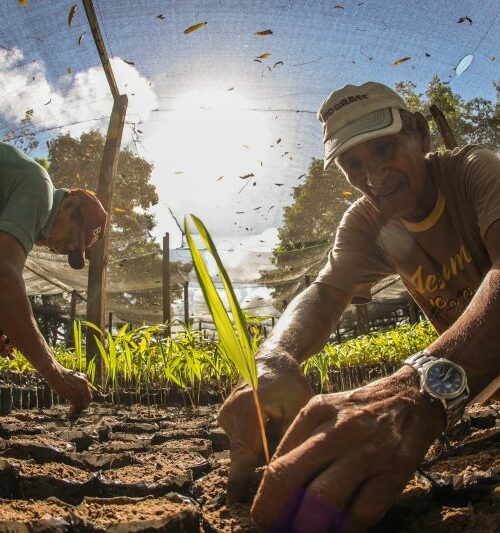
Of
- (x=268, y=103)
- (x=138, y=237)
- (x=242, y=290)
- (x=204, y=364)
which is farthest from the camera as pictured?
(x=242, y=290)

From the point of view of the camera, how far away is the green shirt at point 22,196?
1.80 m

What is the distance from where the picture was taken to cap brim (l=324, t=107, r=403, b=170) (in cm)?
148

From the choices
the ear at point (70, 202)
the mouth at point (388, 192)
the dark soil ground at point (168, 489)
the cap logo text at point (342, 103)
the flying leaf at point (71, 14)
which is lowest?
the dark soil ground at point (168, 489)

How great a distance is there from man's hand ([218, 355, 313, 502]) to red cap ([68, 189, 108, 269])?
155cm

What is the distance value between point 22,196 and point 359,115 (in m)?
1.26

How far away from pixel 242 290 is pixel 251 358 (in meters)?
12.3

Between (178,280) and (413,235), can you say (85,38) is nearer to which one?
(413,235)

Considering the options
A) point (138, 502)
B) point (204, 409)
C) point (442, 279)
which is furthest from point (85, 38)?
point (138, 502)

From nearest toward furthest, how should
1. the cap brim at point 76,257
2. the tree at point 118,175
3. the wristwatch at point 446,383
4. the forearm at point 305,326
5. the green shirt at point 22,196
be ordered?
the wristwatch at point 446,383, the forearm at point 305,326, the green shirt at point 22,196, the cap brim at point 76,257, the tree at point 118,175

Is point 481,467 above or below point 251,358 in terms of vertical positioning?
below

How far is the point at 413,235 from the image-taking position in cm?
169

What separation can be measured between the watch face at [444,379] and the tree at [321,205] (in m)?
6.96

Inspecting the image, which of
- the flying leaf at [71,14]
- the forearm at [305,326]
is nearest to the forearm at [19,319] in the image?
the forearm at [305,326]

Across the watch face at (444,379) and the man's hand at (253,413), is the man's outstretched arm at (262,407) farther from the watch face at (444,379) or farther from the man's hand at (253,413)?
the watch face at (444,379)
